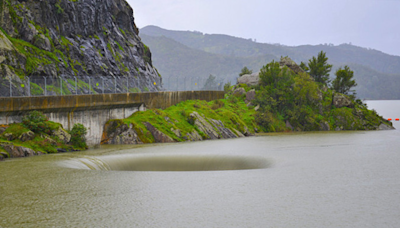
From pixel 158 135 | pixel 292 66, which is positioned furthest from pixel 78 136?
pixel 292 66

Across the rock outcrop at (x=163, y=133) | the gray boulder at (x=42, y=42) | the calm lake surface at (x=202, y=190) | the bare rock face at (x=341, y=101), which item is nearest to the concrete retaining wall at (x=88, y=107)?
the rock outcrop at (x=163, y=133)

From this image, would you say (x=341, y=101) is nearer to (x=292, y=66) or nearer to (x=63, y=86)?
(x=292, y=66)

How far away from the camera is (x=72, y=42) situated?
195ft

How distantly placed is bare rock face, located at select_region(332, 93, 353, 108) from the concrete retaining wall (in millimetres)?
31506

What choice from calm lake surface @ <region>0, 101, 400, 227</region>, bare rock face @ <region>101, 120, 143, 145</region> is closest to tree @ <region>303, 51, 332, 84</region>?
calm lake surface @ <region>0, 101, 400, 227</region>

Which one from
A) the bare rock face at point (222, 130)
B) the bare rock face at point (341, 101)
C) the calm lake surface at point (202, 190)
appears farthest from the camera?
the bare rock face at point (341, 101)

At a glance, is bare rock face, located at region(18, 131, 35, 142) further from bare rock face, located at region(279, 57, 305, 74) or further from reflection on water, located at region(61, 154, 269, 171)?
bare rock face, located at region(279, 57, 305, 74)

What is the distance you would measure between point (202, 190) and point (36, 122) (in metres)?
19.9

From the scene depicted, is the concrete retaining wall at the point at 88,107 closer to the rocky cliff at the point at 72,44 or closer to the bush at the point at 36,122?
the bush at the point at 36,122

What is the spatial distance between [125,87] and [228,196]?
32.4 m

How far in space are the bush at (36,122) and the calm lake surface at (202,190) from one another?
3.64 meters

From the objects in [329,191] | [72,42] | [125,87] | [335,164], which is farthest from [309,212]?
[72,42]

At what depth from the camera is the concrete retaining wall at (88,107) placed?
3725 centimetres

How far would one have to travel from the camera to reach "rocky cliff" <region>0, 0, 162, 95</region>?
151 ft
